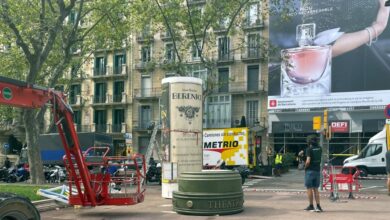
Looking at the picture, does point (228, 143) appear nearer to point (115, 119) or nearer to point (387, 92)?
point (387, 92)

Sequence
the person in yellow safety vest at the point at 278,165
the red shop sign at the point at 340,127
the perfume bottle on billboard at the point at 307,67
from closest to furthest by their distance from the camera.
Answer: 1. the person in yellow safety vest at the point at 278,165
2. the red shop sign at the point at 340,127
3. the perfume bottle on billboard at the point at 307,67

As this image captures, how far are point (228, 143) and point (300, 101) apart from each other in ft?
Answer: 52.1

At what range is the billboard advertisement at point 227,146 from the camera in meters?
26.7

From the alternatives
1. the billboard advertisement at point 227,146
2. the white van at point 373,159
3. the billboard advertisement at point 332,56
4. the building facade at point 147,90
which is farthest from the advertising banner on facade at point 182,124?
the building facade at point 147,90

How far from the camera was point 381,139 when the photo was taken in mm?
27844

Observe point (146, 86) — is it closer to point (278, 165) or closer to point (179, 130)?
A: point (278, 165)

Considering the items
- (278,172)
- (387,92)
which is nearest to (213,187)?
(278,172)

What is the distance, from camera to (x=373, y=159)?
2775cm

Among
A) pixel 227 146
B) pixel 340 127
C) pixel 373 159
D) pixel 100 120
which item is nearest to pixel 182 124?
pixel 227 146

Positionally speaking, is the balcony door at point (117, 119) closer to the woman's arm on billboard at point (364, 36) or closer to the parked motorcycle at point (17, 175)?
the woman's arm on billboard at point (364, 36)

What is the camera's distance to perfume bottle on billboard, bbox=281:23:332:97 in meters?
40.2

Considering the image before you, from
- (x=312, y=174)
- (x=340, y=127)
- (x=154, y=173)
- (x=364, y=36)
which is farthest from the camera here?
(x=340, y=127)

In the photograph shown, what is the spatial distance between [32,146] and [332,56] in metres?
27.0

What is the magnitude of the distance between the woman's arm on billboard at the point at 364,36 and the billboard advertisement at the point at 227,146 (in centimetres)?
1669
